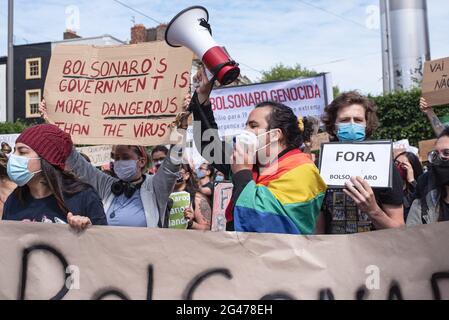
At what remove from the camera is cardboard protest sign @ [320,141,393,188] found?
2650 mm

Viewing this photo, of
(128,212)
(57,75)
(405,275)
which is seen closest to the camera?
(405,275)

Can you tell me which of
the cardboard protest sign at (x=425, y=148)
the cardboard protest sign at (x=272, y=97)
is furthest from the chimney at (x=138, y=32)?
the cardboard protest sign at (x=425, y=148)

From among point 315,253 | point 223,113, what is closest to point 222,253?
point 315,253

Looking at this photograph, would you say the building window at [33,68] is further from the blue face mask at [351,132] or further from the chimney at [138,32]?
the blue face mask at [351,132]

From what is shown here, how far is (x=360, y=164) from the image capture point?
268cm

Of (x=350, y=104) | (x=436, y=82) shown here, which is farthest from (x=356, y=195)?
(x=436, y=82)

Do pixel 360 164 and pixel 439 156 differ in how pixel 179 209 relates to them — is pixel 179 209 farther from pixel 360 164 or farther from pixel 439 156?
pixel 360 164

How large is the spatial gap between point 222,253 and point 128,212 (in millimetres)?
1309

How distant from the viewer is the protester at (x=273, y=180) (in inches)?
95.3

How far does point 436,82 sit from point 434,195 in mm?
2669

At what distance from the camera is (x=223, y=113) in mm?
7570

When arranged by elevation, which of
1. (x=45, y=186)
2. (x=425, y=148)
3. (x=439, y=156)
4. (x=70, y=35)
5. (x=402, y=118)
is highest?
(x=70, y=35)
